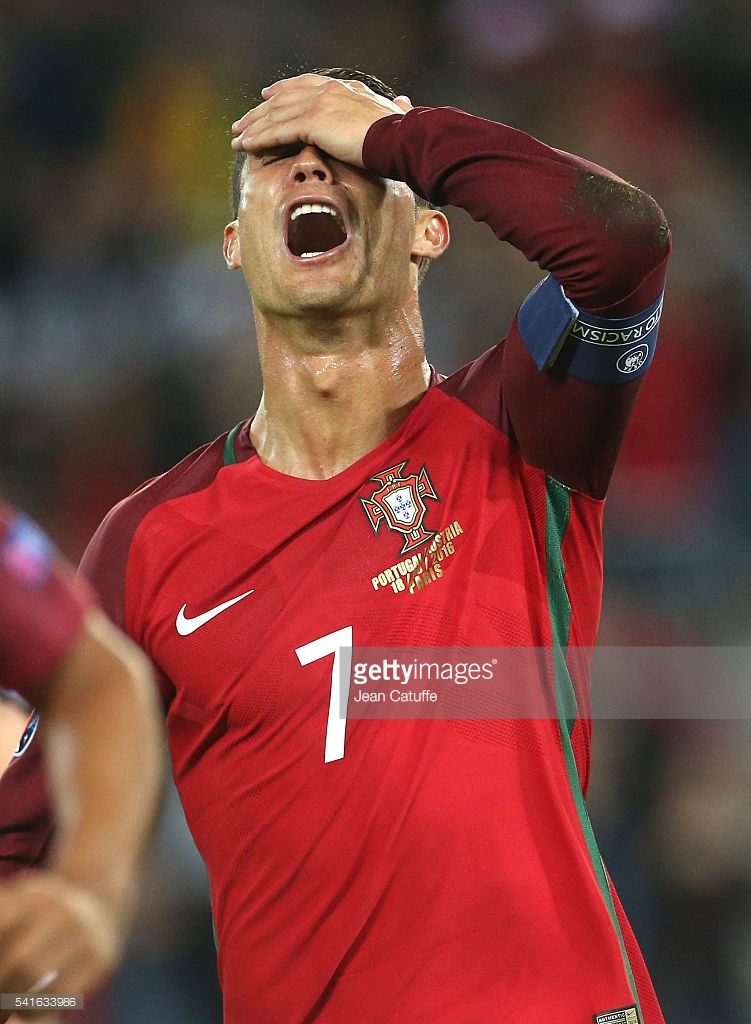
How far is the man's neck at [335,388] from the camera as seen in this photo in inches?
67.2

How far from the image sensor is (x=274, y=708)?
153cm

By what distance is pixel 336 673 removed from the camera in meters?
1.53

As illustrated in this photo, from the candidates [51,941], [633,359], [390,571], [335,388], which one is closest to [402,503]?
[390,571]

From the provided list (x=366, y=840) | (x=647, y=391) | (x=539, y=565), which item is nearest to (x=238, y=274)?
(x=647, y=391)

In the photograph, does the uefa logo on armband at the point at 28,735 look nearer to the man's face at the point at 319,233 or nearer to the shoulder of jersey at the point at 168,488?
the shoulder of jersey at the point at 168,488

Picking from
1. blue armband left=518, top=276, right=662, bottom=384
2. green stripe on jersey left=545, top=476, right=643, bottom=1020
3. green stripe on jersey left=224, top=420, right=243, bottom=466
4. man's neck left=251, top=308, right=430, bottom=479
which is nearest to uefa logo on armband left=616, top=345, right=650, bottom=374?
blue armband left=518, top=276, right=662, bottom=384

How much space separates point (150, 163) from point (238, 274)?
0.23 meters

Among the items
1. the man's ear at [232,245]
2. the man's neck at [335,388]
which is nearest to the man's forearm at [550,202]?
the man's neck at [335,388]

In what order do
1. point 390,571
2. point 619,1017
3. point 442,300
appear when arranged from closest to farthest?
point 619,1017
point 390,571
point 442,300

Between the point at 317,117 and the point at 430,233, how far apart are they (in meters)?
0.25

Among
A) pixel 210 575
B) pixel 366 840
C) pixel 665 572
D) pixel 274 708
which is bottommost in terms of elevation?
pixel 665 572

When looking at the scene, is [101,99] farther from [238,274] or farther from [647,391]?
[647,391]

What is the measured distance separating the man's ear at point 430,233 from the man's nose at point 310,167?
0.56 ft

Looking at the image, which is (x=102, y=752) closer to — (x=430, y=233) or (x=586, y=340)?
(x=586, y=340)
